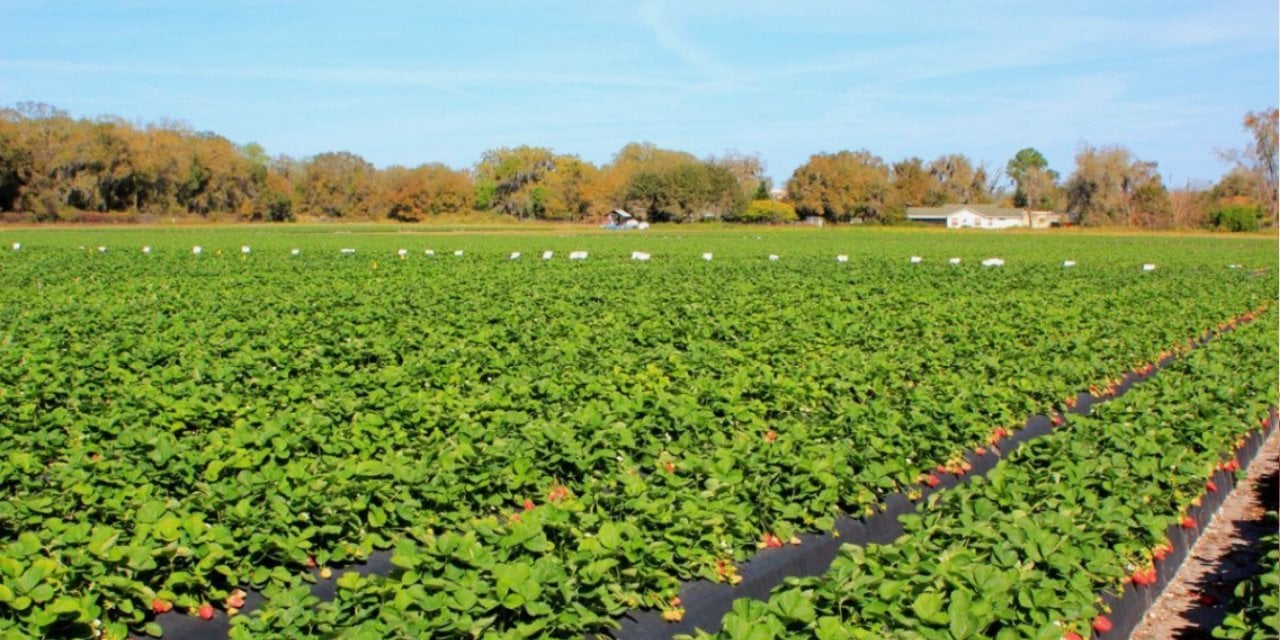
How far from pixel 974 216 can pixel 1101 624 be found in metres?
122

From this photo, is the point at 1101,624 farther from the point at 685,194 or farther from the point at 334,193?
the point at 334,193

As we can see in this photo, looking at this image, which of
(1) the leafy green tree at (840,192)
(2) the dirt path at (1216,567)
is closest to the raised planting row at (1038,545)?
(2) the dirt path at (1216,567)

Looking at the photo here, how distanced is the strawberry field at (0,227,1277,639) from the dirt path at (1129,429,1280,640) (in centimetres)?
48

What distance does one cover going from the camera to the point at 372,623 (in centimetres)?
432

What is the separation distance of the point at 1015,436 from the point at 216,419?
20.7 ft

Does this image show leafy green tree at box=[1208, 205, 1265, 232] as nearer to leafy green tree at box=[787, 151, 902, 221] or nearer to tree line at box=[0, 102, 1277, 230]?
tree line at box=[0, 102, 1277, 230]

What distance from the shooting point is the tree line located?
81875 mm

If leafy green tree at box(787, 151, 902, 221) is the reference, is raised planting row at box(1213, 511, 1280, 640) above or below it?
below

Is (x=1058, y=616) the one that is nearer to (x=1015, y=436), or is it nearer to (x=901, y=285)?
(x=1015, y=436)

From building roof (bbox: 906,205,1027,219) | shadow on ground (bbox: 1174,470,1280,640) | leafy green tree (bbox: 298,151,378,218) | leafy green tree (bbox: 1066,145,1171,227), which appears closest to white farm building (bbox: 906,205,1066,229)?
building roof (bbox: 906,205,1027,219)

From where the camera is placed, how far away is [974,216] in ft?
399

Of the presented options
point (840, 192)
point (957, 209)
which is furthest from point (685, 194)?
point (957, 209)

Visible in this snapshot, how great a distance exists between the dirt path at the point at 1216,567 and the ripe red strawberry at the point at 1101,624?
2.41 feet

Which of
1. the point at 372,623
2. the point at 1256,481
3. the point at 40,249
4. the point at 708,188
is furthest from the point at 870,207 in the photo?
the point at 372,623
